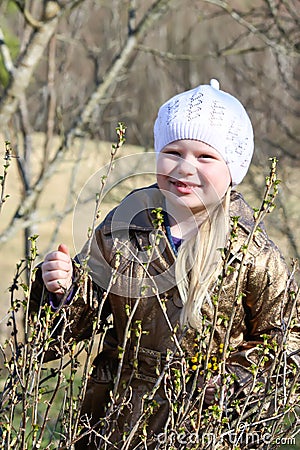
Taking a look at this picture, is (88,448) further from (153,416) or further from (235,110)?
(235,110)

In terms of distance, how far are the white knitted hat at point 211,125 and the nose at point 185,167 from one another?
72 millimetres

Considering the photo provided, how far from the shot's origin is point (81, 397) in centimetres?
200

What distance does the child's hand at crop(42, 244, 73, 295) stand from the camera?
217 centimetres

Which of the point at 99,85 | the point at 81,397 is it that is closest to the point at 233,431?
the point at 81,397

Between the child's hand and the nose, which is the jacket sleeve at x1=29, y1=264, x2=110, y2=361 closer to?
the child's hand

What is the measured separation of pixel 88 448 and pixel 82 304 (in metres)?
0.47

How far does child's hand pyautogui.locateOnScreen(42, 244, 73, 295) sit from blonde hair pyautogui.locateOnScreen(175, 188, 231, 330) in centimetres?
31

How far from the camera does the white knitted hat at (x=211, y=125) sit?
2.37 meters
